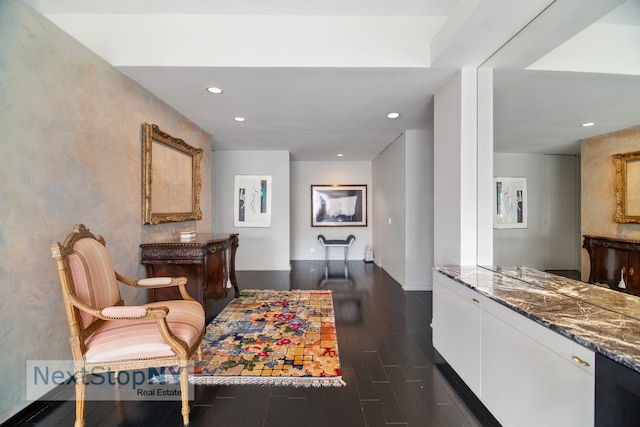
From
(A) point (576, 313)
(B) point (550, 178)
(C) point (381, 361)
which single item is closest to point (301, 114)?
(B) point (550, 178)

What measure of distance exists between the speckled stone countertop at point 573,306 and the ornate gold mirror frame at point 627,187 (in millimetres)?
430

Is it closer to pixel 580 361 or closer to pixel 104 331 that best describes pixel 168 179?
pixel 104 331

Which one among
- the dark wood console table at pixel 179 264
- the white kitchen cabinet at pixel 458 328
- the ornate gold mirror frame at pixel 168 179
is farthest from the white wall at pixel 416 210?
the ornate gold mirror frame at pixel 168 179

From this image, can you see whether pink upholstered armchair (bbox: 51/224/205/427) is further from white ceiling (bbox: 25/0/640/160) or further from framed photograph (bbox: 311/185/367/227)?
framed photograph (bbox: 311/185/367/227)

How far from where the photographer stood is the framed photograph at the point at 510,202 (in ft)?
6.26

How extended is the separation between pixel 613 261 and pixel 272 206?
16.2 feet

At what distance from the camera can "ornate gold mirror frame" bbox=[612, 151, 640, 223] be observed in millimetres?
1188

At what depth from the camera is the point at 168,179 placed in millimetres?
3146

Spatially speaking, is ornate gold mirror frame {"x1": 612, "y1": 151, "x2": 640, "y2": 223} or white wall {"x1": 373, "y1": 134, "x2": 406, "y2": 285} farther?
white wall {"x1": 373, "y1": 134, "x2": 406, "y2": 285}

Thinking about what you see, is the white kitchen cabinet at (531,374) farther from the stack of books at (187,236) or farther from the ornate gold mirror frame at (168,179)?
the ornate gold mirror frame at (168,179)

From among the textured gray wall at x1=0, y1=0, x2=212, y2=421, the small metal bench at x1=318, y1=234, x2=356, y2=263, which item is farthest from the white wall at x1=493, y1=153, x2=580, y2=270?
the small metal bench at x1=318, y1=234, x2=356, y2=263

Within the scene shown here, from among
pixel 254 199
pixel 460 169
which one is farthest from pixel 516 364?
pixel 254 199

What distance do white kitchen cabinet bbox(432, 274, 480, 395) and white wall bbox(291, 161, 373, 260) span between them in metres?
4.45

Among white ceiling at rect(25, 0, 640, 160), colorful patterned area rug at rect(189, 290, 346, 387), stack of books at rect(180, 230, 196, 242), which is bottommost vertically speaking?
colorful patterned area rug at rect(189, 290, 346, 387)
